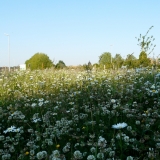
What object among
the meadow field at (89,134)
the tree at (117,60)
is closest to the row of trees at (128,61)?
the tree at (117,60)

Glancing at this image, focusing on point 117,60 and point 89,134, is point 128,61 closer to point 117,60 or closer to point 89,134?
point 117,60

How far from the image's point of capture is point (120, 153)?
186 cm

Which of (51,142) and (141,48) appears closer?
(51,142)

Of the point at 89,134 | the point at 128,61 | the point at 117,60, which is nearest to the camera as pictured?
the point at 89,134

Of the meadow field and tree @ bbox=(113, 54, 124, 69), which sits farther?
tree @ bbox=(113, 54, 124, 69)

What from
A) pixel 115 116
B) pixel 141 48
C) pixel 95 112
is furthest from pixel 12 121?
pixel 141 48

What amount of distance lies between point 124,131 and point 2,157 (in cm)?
97

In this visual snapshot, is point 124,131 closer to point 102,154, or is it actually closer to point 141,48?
point 102,154

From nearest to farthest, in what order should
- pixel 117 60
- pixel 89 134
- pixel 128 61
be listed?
pixel 89 134 < pixel 117 60 < pixel 128 61

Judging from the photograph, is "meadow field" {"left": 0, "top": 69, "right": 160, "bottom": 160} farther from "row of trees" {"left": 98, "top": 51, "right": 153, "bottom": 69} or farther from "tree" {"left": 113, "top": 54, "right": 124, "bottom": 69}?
"tree" {"left": 113, "top": 54, "right": 124, "bottom": 69}

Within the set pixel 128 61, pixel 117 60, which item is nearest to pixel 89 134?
pixel 117 60

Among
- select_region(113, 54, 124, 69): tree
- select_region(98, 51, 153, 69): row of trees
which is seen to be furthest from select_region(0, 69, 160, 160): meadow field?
select_region(113, 54, 124, 69): tree

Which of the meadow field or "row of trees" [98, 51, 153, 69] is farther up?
"row of trees" [98, 51, 153, 69]

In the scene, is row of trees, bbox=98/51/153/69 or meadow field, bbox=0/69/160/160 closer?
meadow field, bbox=0/69/160/160
